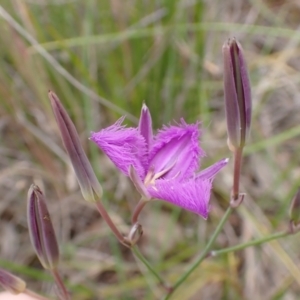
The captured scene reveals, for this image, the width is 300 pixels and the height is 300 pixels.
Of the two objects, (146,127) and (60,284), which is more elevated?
(146,127)

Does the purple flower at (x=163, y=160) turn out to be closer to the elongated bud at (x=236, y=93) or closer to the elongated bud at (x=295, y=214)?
the elongated bud at (x=236, y=93)

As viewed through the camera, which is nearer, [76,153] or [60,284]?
[76,153]

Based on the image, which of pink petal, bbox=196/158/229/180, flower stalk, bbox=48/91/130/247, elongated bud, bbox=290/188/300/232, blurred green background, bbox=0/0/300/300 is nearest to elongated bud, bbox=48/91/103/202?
flower stalk, bbox=48/91/130/247

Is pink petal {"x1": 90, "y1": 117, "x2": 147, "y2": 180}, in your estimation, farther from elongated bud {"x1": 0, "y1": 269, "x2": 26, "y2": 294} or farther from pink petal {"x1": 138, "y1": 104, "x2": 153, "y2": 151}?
elongated bud {"x1": 0, "y1": 269, "x2": 26, "y2": 294}

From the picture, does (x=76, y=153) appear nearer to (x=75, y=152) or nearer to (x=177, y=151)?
(x=75, y=152)

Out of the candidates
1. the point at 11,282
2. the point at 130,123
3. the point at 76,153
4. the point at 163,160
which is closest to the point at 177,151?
the point at 163,160

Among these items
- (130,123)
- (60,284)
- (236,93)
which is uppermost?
(236,93)
